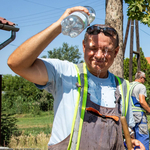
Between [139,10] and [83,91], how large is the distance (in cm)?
499

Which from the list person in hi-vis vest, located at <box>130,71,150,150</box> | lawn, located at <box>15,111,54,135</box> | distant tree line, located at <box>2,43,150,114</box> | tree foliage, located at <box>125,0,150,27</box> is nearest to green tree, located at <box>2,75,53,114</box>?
distant tree line, located at <box>2,43,150,114</box>

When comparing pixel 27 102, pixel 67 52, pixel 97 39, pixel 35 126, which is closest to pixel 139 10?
pixel 97 39

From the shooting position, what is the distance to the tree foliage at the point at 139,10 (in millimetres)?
6191

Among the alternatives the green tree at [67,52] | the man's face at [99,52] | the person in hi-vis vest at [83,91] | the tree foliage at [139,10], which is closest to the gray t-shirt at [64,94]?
the person in hi-vis vest at [83,91]

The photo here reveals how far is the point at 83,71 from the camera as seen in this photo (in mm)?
1953

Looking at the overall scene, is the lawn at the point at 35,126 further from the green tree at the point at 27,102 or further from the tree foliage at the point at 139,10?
the tree foliage at the point at 139,10

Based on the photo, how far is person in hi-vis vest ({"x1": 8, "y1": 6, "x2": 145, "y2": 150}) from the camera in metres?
1.67

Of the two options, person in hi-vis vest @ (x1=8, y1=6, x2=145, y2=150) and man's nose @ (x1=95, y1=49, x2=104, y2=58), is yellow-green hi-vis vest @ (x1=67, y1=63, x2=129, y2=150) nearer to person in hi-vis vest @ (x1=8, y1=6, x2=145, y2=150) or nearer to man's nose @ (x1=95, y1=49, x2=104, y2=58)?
person in hi-vis vest @ (x1=8, y1=6, x2=145, y2=150)

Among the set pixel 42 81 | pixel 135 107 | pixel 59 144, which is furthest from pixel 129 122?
pixel 135 107

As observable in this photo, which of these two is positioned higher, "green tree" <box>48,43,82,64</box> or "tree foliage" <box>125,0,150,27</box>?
"green tree" <box>48,43,82,64</box>

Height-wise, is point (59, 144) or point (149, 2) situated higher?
point (149, 2)

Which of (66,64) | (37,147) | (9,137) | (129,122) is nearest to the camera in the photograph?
(66,64)

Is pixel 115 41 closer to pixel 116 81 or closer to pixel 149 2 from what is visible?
pixel 116 81

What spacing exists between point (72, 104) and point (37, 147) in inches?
192
